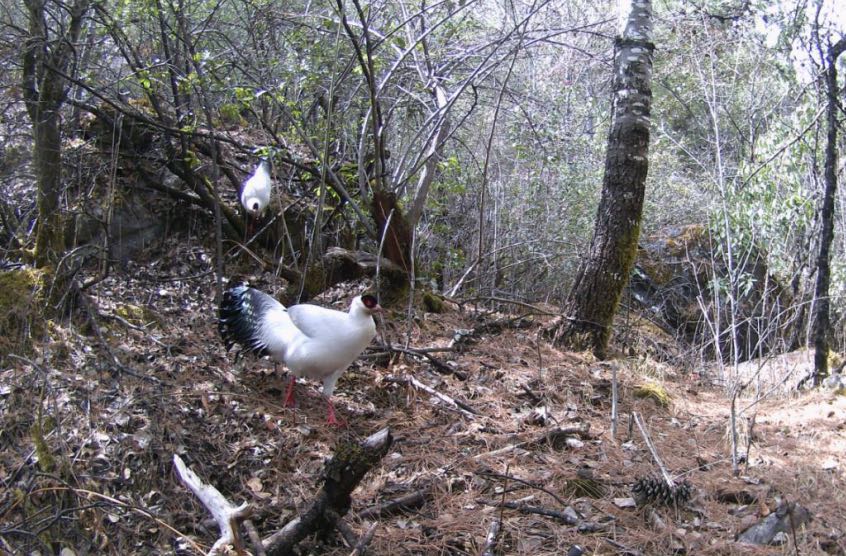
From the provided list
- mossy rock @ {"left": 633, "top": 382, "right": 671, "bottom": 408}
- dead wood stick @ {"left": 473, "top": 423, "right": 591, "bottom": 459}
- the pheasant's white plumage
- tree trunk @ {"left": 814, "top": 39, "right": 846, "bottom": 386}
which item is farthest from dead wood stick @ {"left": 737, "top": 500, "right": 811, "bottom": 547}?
the pheasant's white plumage

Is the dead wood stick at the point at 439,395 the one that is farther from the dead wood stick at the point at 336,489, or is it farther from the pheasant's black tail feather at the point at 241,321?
the dead wood stick at the point at 336,489

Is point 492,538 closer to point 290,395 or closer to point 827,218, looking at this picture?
point 290,395

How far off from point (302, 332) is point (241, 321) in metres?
0.52

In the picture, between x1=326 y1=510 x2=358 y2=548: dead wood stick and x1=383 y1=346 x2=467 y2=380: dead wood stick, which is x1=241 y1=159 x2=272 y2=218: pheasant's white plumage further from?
x1=326 y1=510 x2=358 y2=548: dead wood stick

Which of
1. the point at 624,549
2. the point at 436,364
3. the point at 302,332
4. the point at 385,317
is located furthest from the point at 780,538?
the point at 385,317

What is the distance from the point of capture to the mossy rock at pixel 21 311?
14.1 feet

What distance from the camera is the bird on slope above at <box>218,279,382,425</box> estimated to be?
449 centimetres

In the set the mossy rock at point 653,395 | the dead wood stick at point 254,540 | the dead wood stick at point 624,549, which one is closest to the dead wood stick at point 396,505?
the dead wood stick at point 254,540

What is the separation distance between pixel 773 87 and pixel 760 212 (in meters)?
3.20

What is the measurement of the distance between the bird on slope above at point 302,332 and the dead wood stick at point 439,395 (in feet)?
1.83

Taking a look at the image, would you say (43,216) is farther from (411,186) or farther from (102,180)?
(411,186)

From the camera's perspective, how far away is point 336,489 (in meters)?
3.02

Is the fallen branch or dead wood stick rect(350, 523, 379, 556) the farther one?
the fallen branch

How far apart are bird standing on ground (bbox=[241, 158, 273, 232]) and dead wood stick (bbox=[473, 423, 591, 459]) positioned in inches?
144
